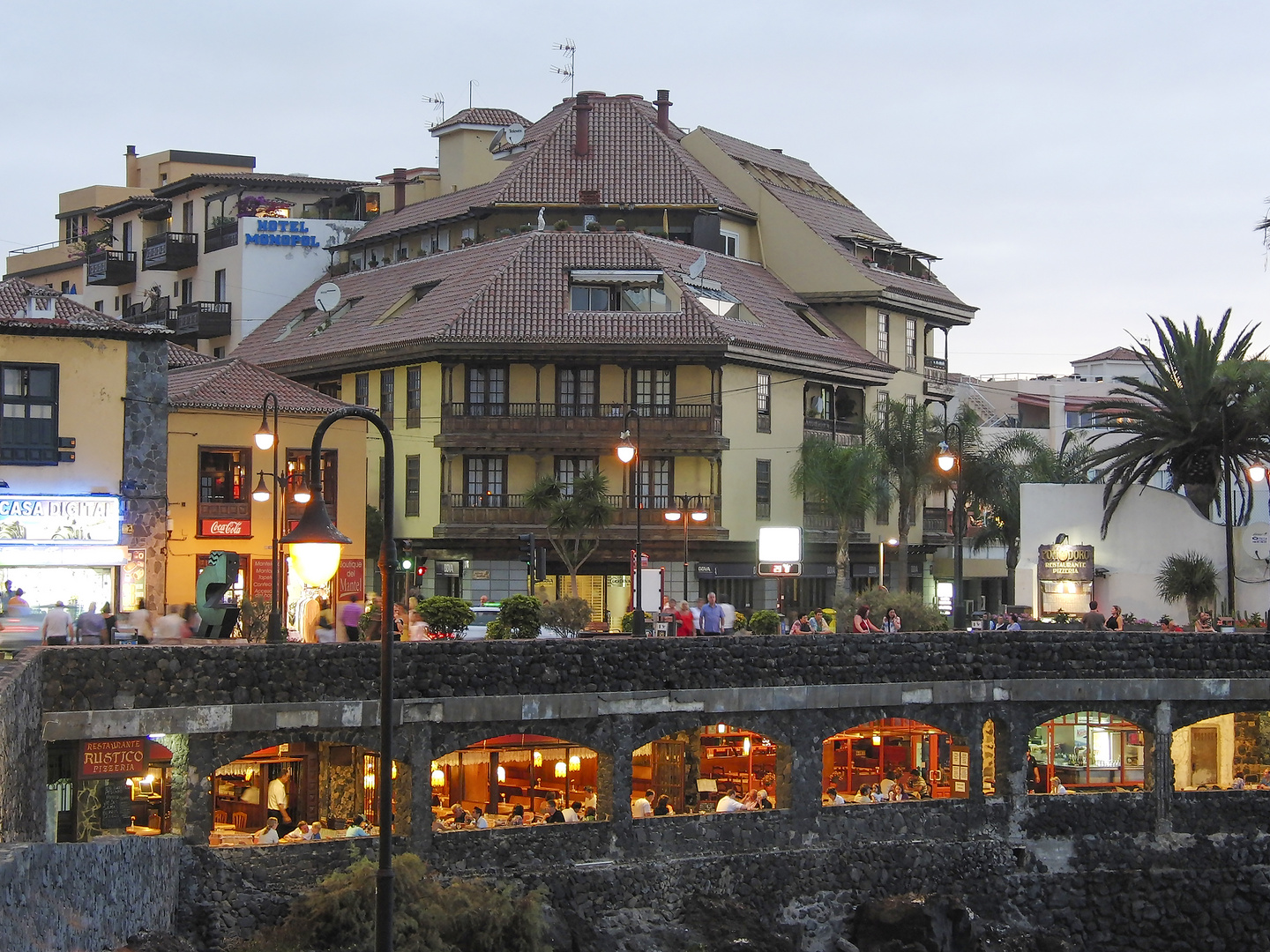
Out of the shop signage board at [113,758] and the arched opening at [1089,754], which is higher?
the shop signage board at [113,758]

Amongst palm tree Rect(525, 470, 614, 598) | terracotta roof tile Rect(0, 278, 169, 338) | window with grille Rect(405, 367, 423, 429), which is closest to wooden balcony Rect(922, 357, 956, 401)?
palm tree Rect(525, 470, 614, 598)

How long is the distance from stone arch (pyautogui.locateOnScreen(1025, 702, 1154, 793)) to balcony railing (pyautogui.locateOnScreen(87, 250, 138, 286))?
52.0m

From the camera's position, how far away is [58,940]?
653 inches

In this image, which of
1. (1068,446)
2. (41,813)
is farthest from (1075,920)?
(1068,446)

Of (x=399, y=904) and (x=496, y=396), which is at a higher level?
(x=496, y=396)

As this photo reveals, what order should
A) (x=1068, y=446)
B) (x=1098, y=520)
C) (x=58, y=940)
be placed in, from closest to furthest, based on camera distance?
(x=58, y=940) → (x=1098, y=520) → (x=1068, y=446)

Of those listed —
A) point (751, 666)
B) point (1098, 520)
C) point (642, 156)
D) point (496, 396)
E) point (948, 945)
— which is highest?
point (642, 156)

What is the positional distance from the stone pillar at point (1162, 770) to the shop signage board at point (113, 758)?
20.1 m

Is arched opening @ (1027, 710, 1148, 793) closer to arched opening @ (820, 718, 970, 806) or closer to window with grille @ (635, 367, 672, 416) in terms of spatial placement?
arched opening @ (820, 718, 970, 806)

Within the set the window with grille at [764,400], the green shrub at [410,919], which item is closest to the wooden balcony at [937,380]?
the window with grille at [764,400]

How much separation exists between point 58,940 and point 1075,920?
22.1m

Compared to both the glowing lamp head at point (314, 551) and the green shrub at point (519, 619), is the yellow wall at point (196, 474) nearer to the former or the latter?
the green shrub at point (519, 619)

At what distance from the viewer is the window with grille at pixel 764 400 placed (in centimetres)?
5875

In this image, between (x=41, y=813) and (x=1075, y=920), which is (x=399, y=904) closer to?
(x=41, y=813)
